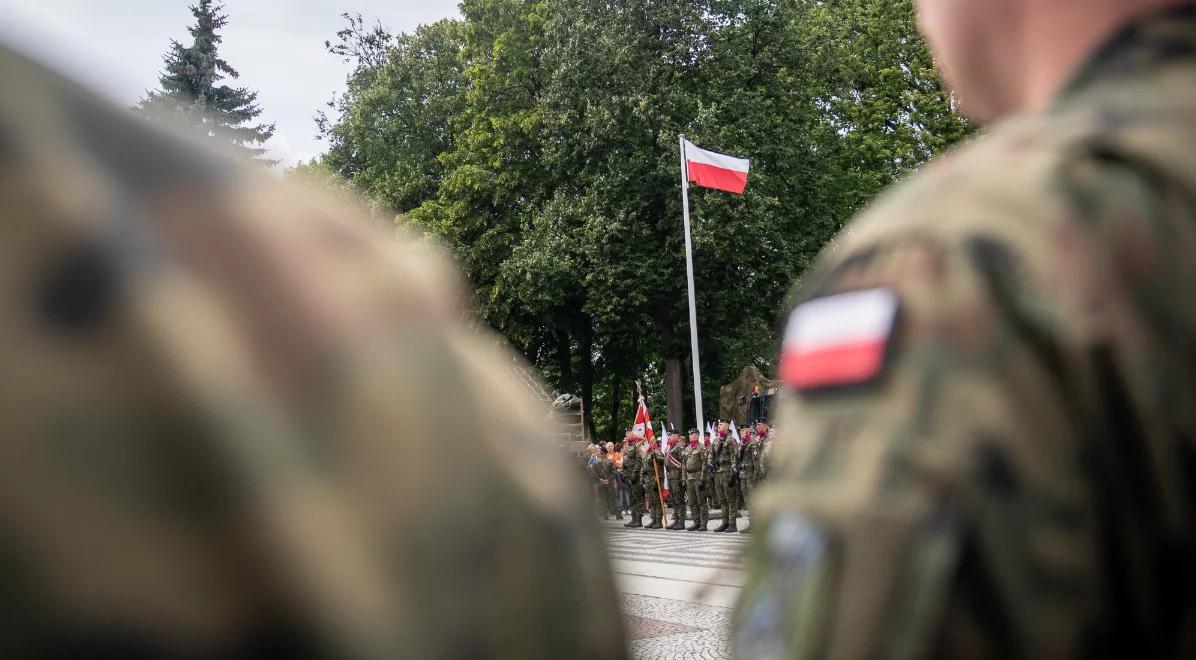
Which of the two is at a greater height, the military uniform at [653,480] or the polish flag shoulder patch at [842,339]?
the polish flag shoulder patch at [842,339]

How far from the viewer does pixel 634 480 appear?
22297mm

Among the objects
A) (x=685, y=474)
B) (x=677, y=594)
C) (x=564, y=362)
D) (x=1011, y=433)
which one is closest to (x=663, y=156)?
(x=564, y=362)

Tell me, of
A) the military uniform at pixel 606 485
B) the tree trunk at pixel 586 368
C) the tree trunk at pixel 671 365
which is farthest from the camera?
the tree trunk at pixel 586 368

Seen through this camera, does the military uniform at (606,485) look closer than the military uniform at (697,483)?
No

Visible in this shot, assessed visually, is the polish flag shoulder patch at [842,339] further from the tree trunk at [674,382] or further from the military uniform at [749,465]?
the tree trunk at [674,382]

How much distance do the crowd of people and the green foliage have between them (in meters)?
4.53

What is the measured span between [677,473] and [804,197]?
947cm

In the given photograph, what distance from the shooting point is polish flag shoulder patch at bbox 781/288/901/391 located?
68cm

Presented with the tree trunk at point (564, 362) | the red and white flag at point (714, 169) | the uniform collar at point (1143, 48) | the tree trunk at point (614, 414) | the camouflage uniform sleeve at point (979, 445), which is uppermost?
the red and white flag at point (714, 169)

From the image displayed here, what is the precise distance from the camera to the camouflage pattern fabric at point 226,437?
40cm

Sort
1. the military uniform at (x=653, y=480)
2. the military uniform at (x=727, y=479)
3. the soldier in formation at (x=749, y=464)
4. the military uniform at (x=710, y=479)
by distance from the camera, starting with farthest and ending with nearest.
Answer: the military uniform at (x=653, y=480) → the military uniform at (x=710, y=479) → the military uniform at (x=727, y=479) → the soldier in formation at (x=749, y=464)

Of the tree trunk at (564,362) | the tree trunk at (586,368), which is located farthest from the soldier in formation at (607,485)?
the tree trunk at (564,362)

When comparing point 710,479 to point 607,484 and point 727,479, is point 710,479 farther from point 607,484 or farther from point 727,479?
point 607,484

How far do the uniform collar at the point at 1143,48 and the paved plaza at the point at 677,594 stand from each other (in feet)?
1.31
